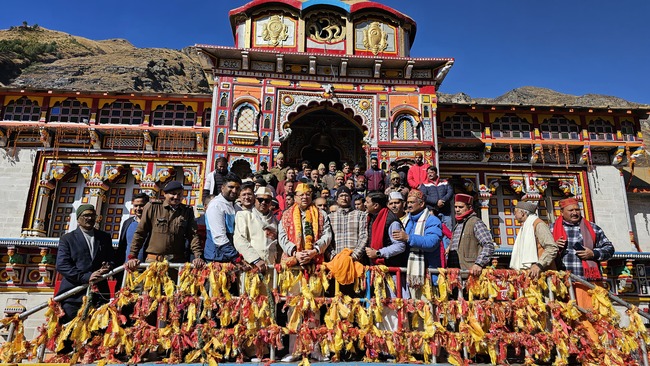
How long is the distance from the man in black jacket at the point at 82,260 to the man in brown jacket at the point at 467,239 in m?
4.60

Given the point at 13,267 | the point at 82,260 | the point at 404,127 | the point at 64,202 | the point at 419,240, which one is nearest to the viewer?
the point at 419,240

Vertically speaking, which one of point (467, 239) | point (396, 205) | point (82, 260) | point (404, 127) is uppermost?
point (404, 127)

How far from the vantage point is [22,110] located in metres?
15.5

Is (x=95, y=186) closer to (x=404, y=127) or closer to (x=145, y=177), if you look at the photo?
(x=145, y=177)

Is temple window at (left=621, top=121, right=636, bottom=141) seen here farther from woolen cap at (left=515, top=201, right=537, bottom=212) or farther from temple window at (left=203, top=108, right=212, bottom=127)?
temple window at (left=203, top=108, right=212, bottom=127)

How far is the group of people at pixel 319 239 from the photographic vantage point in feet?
18.0

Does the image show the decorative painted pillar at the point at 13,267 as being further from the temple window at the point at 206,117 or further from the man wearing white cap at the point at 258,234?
the man wearing white cap at the point at 258,234

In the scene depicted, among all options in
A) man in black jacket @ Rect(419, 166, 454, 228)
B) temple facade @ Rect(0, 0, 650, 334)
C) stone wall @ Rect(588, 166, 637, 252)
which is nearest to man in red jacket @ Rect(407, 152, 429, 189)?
man in black jacket @ Rect(419, 166, 454, 228)

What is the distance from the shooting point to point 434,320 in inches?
209

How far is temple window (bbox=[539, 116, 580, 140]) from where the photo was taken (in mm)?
16297

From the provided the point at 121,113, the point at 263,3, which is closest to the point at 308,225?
the point at 263,3

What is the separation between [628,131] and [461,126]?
6153 millimetres

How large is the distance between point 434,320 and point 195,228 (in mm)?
3380

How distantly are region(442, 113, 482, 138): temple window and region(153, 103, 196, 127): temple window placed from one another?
30.6 feet
